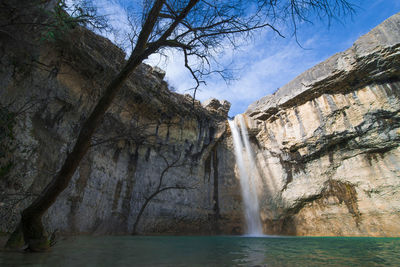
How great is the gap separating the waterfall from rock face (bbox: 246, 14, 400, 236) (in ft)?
2.06

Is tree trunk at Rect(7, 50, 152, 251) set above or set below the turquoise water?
above

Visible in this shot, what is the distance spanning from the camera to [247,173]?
15.3 metres

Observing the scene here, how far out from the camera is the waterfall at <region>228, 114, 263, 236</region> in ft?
45.8

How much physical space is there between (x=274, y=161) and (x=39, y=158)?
12551 mm

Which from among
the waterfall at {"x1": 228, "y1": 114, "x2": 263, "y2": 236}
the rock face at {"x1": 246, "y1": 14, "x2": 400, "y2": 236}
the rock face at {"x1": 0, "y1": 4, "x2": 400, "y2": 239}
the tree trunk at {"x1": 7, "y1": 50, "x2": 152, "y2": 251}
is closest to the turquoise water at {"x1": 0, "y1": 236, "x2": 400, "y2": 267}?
the tree trunk at {"x1": 7, "y1": 50, "x2": 152, "y2": 251}

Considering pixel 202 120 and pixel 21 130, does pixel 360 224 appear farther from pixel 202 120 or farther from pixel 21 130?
pixel 21 130

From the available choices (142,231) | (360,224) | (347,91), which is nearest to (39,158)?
(142,231)

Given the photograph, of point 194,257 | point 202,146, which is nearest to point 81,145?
point 194,257

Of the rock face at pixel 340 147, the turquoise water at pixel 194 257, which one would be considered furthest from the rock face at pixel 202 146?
the turquoise water at pixel 194 257

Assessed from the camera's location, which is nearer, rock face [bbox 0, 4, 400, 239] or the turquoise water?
the turquoise water

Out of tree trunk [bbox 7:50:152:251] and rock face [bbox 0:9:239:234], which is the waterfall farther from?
tree trunk [bbox 7:50:152:251]

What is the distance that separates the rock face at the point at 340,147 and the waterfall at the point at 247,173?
63 cm

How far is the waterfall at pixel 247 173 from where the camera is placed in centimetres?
1397

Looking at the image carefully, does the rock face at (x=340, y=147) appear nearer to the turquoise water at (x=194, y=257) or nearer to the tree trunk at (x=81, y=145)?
the turquoise water at (x=194, y=257)
